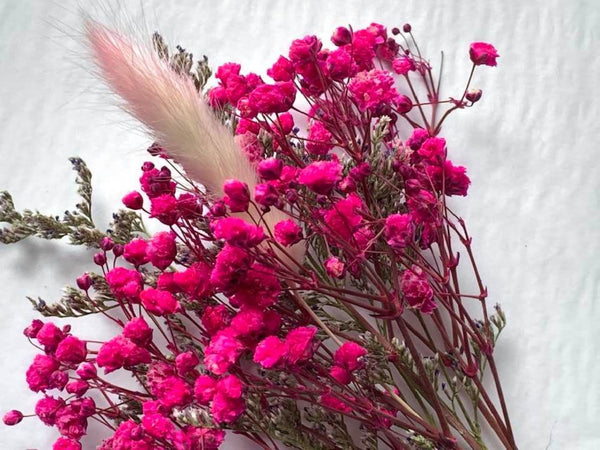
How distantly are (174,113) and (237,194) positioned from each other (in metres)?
0.16

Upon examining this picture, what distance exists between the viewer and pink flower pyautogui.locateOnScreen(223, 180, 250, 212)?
0.70m

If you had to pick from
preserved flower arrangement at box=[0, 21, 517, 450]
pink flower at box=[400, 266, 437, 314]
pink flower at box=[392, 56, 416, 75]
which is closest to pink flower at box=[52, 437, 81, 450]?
preserved flower arrangement at box=[0, 21, 517, 450]

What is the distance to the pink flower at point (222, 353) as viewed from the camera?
0.73 meters

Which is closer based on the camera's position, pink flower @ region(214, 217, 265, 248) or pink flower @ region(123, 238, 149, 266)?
pink flower @ region(214, 217, 265, 248)

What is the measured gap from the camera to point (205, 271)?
817 millimetres

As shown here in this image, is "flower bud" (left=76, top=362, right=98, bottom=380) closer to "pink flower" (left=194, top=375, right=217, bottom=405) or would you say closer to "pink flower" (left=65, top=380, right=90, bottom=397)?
"pink flower" (left=65, top=380, right=90, bottom=397)

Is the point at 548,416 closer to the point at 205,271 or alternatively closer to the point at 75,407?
the point at 205,271

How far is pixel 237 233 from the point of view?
69 centimetres

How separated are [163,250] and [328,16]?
0.51 m

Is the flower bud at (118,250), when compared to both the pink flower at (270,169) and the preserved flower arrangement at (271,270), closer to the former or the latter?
the preserved flower arrangement at (271,270)

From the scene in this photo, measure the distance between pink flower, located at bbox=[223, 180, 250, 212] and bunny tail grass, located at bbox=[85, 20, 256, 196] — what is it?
7 centimetres

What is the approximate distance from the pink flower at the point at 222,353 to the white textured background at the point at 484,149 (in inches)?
13.8

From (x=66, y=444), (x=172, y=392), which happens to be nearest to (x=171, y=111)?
(x=172, y=392)

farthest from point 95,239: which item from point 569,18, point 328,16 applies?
point 569,18
